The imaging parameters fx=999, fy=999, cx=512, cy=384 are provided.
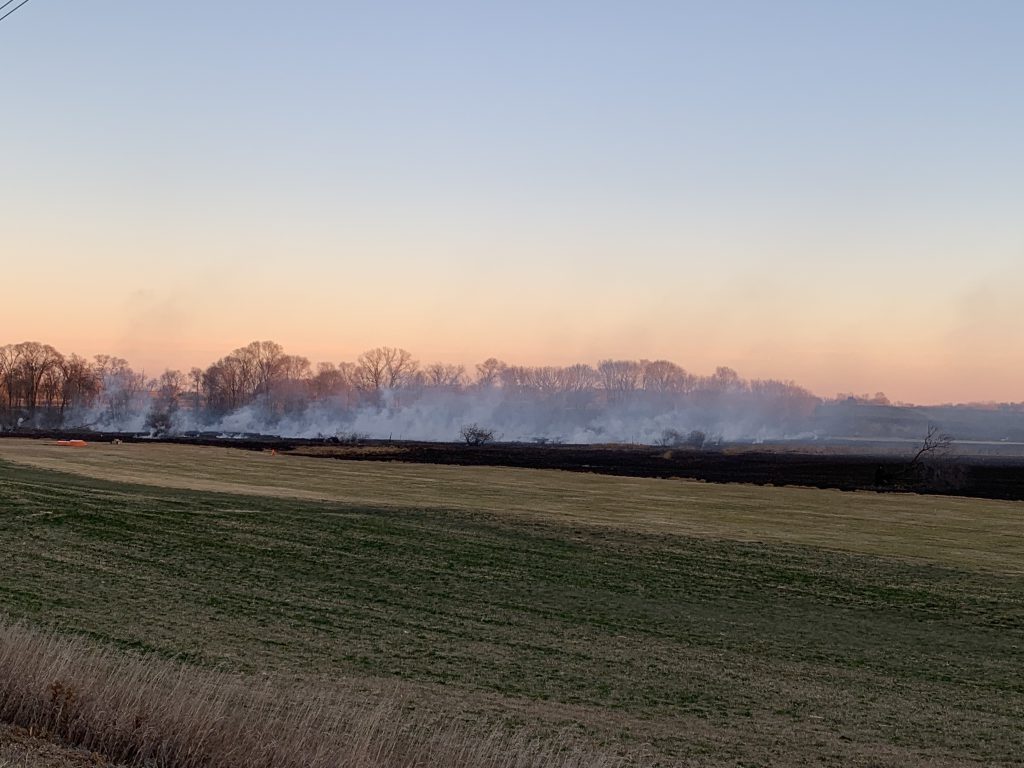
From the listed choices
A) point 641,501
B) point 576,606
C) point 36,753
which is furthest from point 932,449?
point 36,753

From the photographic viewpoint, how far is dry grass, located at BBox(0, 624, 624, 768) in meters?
8.27

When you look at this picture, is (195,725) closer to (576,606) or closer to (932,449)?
(576,606)

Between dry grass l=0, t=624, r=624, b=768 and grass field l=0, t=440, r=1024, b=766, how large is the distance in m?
2.72

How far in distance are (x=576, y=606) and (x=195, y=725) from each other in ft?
41.6

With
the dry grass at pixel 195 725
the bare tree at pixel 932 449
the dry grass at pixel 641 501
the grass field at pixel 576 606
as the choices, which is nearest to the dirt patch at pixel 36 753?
the dry grass at pixel 195 725

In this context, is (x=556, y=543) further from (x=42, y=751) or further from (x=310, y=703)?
(x=42, y=751)

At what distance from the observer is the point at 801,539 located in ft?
97.5

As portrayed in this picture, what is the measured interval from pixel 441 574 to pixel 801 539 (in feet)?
40.7

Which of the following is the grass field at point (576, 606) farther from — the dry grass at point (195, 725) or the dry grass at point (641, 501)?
the dry grass at point (195, 725)

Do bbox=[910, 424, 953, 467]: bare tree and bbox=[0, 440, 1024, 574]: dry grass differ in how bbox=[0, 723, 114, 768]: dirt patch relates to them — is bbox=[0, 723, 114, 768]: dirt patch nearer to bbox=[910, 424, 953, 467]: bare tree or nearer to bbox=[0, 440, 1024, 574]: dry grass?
bbox=[0, 440, 1024, 574]: dry grass

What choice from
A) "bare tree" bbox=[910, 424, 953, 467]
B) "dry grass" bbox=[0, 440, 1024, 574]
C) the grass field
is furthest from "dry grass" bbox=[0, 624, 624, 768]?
"bare tree" bbox=[910, 424, 953, 467]

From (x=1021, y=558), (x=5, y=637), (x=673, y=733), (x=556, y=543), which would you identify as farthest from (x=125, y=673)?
(x=1021, y=558)

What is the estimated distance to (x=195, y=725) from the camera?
8.55 meters

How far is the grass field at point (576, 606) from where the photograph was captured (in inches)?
540
